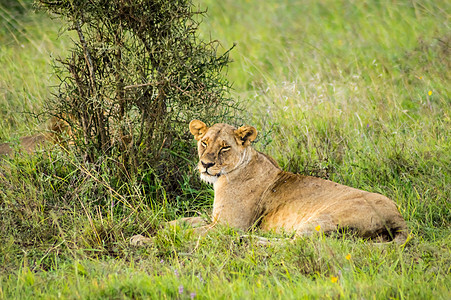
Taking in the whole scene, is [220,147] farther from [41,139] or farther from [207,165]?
[41,139]

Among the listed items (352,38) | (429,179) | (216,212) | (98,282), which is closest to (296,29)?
(352,38)

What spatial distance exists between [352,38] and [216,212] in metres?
7.23

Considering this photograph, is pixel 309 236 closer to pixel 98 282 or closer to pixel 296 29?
pixel 98 282

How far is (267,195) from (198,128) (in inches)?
38.0

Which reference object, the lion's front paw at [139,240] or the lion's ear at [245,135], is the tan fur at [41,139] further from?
the lion's ear at [245,135]

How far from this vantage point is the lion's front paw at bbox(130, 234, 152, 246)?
480cm

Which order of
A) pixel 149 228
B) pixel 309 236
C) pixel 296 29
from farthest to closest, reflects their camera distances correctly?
pixel 296 29, pixel 149 228, pixel 309 236

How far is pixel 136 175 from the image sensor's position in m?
5.65

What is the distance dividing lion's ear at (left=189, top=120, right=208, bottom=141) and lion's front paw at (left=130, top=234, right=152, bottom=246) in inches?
47.4

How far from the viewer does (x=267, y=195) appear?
5.42 meters

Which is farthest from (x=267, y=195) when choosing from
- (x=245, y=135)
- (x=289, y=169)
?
(x=289, y=169)

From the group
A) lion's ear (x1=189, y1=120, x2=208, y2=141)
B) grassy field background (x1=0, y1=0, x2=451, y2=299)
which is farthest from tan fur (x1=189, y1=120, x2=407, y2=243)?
grassy field background (x1=0, y1=0, x2=451, y2=299)

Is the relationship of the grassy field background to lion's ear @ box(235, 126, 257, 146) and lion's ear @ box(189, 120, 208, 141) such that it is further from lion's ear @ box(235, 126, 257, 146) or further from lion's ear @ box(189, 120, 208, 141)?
lion's ear @ box(235, 126, 257, 146)

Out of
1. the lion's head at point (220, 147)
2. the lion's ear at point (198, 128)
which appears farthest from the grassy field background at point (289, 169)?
the lion's ear at point (198, 128)
